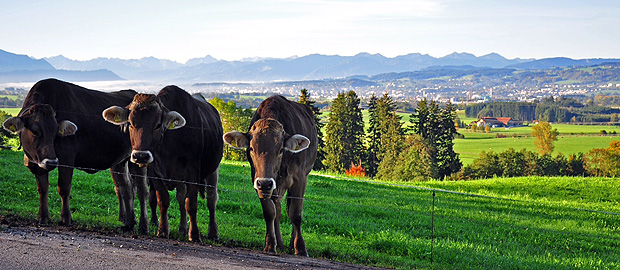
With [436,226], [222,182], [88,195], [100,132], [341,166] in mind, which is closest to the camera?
[100,132]

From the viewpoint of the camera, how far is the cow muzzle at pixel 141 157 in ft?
33.3

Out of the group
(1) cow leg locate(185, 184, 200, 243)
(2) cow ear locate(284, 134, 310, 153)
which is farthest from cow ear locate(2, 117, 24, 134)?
(2) cow ear locate(284, 134, 310, 153)

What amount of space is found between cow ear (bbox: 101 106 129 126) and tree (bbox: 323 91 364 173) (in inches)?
3071

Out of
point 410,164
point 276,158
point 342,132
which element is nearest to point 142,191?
point 276,158

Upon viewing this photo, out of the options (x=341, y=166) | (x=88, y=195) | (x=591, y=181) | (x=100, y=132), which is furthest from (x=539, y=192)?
(x=341, y=166)

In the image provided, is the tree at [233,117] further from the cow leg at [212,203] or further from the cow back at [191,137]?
the cow back at [191,137]

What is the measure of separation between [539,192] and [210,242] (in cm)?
2487

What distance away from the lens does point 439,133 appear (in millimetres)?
95312

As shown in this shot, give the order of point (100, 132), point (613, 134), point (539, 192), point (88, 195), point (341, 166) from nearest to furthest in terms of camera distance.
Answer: point (100, 132)
point (88, 195)
point (539, 192)
point (341, 166)
point (613, 134)

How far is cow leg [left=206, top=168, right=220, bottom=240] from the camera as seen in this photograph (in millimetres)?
12073

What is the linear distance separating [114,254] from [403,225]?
10.2 metres

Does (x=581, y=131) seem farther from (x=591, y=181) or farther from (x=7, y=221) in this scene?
(x=7, y=221)

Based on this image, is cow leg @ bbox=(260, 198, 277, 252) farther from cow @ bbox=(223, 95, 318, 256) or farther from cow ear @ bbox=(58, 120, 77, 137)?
cow ear @ bbox=(58, 120, 77, 137)

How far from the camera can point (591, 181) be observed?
114 feet
